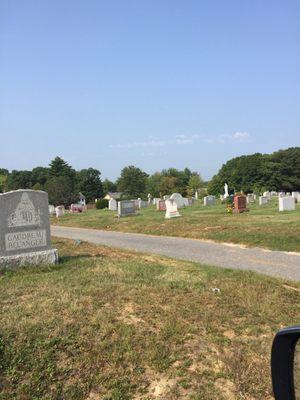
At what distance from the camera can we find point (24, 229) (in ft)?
26.9

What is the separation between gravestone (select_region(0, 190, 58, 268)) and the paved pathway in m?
3.93

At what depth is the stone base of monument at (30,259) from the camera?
7.75 metres

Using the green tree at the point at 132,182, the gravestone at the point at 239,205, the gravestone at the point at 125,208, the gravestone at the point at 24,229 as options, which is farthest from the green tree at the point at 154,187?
the gravestone at the point at 24,229

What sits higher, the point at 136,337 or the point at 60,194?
the point at 60,194

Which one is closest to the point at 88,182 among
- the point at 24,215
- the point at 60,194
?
the point at 60,194

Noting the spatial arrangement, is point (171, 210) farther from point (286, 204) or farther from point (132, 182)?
point (132, 182)

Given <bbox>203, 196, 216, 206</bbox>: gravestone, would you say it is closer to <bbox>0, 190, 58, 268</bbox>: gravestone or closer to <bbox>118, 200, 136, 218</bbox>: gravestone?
<bbox>118, 200, 136, 218</bbox>: gravestone

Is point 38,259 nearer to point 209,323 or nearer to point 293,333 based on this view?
point 209,323

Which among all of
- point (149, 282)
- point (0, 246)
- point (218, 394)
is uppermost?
point (0, 246)

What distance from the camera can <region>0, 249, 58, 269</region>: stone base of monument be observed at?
25.4ft

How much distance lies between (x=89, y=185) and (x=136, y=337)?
9378 centimetres

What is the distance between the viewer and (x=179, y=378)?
4.08 m

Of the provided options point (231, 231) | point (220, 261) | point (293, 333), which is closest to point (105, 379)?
point (293, 333)

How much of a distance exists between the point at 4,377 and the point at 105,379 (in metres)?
0.92
